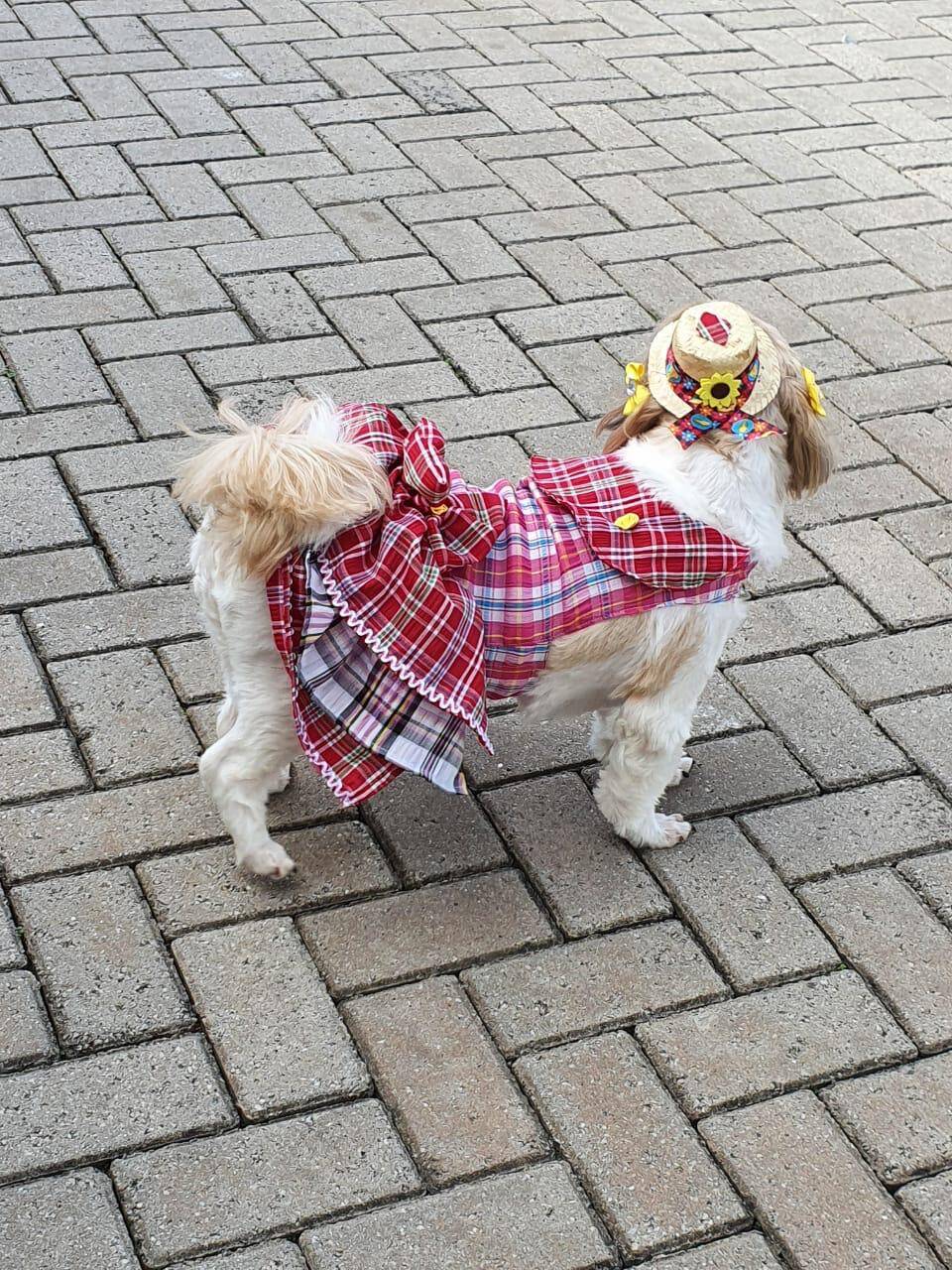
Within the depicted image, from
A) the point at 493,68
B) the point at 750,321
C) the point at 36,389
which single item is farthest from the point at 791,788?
the point at 493,68

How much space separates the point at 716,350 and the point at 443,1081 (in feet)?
5.03

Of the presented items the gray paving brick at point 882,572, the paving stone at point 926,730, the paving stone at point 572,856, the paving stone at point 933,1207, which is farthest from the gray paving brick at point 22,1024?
the gray paving brick at point 882,572

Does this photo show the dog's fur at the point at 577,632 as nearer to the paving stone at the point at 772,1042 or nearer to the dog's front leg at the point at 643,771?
the dog's front leg at the point at 643,771

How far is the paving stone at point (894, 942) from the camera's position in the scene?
9.96 ft

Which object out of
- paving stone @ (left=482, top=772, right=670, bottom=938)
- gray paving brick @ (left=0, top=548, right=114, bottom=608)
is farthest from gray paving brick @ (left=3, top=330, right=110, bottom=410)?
paving stone @ (left=482, top=772, right=670, bottom=938)

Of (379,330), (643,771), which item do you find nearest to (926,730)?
(643,771)

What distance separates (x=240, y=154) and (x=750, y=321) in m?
3.88

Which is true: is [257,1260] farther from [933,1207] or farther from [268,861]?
[933,1207]

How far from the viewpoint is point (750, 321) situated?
114 inches

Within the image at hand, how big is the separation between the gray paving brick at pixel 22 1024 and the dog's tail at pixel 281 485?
3.11ft

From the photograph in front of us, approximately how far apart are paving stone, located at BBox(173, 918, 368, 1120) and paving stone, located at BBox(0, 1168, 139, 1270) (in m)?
0.31

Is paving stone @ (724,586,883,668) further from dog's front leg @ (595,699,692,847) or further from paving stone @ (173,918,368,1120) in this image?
paving stone @ (173,918,368,1120)

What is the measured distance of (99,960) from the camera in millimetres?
2965

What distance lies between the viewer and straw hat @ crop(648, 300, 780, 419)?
2846 millimetres
